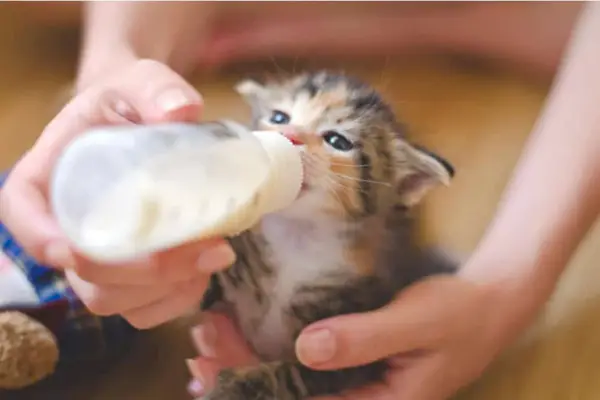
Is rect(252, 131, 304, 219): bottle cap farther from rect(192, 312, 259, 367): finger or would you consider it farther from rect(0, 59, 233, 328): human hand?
rect(192, 312, 259, 367): finger

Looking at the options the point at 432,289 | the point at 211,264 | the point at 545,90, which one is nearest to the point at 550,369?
the point at 432,289

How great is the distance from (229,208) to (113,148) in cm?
7

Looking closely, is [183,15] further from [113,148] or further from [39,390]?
[113,148]

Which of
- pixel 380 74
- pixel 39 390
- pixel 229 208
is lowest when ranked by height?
pixel 39 390

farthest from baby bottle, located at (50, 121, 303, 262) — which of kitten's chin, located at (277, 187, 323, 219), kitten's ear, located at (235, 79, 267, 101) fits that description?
kitten's ear, located at (235, 79, 267, 101)

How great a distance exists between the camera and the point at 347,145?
2.24ft

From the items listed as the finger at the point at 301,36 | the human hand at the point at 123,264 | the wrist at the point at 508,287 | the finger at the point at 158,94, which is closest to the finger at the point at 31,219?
the human hand at the point at 123,264

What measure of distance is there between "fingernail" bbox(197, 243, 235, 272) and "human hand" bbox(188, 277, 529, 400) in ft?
0.43

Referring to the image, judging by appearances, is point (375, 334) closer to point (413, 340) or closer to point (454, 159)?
point (413, 340)

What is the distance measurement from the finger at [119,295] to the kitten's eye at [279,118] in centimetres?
15

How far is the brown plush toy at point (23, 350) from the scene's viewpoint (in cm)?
73

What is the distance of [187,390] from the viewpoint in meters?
0.82

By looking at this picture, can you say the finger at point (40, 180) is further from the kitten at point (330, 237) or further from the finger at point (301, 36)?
the finger at point (301, 36)

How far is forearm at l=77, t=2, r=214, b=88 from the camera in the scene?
87 centimetres
